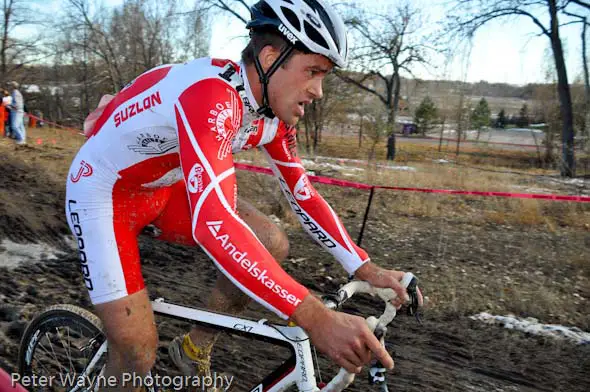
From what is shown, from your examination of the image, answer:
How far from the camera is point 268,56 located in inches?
83.5

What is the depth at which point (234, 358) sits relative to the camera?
3.69 metres

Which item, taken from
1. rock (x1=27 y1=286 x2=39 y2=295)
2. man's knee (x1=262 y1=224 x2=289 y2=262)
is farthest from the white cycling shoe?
rock (x1=27 y1=286 x2=39 y2=295)

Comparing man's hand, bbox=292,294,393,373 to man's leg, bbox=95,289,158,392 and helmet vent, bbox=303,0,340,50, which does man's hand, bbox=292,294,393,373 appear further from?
helmet vent, bbox=303,0,340,50

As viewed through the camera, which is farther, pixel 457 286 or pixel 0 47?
pixel 0 47

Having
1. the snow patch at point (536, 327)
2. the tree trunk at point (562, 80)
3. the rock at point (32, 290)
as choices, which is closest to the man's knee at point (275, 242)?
the rock at point (32, 290)

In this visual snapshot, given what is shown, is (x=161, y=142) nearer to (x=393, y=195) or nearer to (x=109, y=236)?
(x=109, y=236)

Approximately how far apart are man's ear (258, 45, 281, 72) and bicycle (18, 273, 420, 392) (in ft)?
3.43

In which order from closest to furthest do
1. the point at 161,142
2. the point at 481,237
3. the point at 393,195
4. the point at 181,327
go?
1. the point at 161,142
2. the point at 181,327
3. the point at 481,237
4. the point at 393,195

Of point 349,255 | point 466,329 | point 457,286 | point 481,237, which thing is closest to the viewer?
point 349,255

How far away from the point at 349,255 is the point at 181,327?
2158 mm

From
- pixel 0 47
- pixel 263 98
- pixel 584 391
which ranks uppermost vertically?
pixel 0 47

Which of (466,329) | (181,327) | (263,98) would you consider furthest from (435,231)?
(263,98)

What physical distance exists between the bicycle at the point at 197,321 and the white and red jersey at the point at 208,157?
251 millimetres

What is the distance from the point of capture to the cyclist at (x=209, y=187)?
5.86ft
